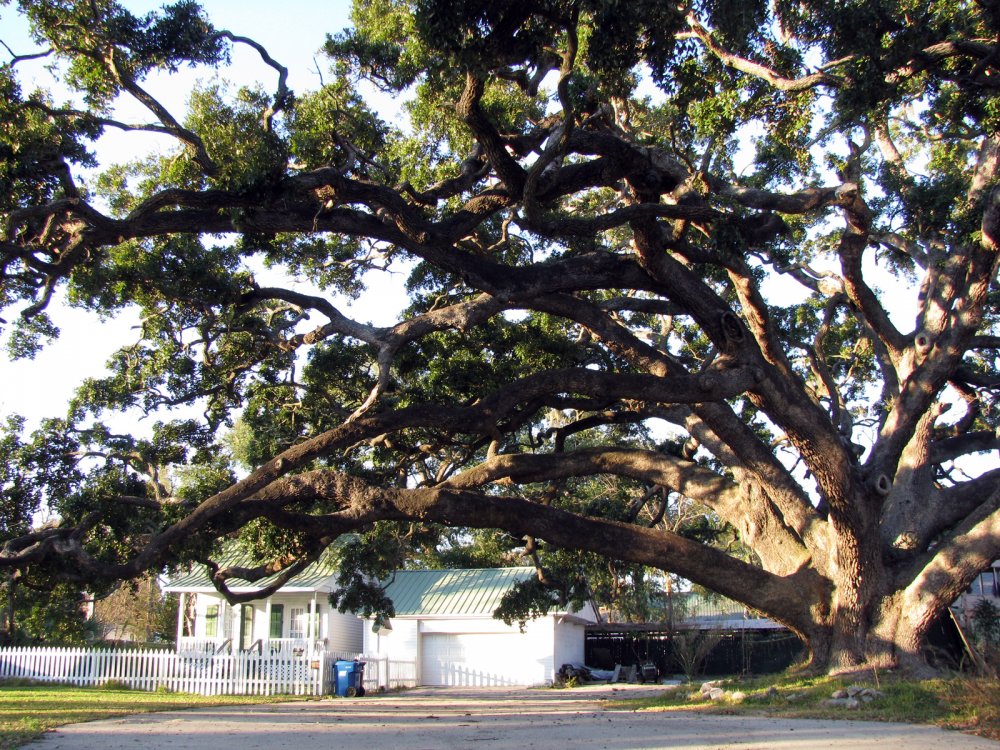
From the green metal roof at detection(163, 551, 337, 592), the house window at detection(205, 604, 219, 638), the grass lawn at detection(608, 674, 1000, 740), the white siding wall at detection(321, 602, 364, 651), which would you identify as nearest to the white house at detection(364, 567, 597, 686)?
the white siding wall at detection(321, 602, 364, 651)

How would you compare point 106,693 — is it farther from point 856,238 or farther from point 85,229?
point 856,238

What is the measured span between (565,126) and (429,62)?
3.23 meters

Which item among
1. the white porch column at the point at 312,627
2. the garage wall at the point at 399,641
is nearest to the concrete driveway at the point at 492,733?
the white porch column at the point at 312,627

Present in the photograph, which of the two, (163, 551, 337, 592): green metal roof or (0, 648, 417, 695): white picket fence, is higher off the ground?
(163, 551, 337, 592): green metal roof

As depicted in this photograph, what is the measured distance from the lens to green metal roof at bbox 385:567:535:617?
29.0 metres

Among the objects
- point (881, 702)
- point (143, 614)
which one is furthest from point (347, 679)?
point (143, 614)

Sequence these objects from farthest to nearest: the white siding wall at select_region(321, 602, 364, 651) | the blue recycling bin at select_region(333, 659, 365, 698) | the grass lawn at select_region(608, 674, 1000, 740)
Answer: the white siding wall at select_region(321, 602, 364, 651) → the blue recycling bin at select_region(333, 659, 365, 698) → the grass lawn at select_region(608, 674, 1000, 740)

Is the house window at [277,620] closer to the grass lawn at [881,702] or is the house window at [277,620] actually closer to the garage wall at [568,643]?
the garage wall at [568,643]

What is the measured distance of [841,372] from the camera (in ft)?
69.6

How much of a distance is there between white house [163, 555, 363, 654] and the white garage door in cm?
302

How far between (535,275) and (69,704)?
11855mm

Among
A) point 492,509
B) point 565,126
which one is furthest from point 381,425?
point 565,126

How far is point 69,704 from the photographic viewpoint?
52.1ft

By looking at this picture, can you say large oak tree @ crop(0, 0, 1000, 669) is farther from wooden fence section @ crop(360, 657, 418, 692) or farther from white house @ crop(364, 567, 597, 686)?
white house @ crop(364, 567, 597, 686)
